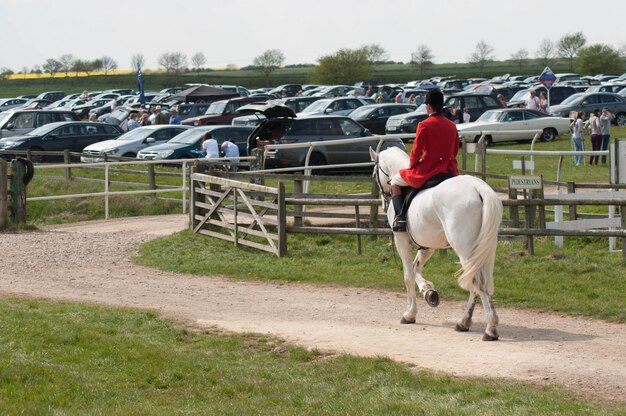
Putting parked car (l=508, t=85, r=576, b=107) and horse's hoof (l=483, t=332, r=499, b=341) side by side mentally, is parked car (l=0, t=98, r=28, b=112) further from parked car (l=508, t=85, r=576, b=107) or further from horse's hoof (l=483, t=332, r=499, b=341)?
horse's hoof (l=483, t=332, r=499, b=341)

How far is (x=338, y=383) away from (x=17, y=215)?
1317 centimetres

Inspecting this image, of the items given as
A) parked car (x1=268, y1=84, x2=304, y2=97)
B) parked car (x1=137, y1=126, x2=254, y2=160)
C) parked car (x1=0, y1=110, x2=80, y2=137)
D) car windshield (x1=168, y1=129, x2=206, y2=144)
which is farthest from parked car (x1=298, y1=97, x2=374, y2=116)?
parked car (x1=268, y1=84, x2=304, y2=97)

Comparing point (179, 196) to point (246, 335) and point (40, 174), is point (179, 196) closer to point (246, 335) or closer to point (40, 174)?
point (40, 174)

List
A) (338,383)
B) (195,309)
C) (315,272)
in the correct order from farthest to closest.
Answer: (315,272) → (195,309) → (338,383)

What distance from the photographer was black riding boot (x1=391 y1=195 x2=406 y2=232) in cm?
1257

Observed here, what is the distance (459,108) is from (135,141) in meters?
15.1

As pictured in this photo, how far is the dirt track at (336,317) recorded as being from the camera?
33.7 ft

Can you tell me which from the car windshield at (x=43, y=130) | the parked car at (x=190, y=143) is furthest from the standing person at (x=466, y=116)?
the car windshield at (x=43, y=130)

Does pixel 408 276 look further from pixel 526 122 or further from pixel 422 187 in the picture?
pixel 526 122

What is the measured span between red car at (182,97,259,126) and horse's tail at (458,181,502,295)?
34.2m

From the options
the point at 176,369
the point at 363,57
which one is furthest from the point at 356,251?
the point at 363,57

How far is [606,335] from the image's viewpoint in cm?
1176

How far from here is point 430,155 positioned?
40.2 ft

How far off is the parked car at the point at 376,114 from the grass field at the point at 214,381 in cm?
3345
